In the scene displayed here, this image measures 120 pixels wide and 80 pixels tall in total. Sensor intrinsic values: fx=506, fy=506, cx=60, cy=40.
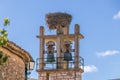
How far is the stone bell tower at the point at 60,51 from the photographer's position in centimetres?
2320

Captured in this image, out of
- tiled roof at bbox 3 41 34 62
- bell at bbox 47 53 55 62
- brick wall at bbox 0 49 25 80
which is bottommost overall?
brick wall at bbox 0 49 25 80

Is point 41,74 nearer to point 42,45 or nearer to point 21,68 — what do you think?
point 42,45

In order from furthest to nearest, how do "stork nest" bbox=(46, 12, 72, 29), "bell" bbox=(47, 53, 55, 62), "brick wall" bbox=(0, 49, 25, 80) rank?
1. "stork nest" bbox=(46, 12, 72, 29)
2. "bell" bbox=(47, 53, 55, 62)
3. "brick wall" bbox=(0, 49, 25, 80)

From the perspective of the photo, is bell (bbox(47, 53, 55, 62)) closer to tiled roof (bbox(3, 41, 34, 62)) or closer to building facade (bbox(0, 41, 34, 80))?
tiled roof (bbox(3, 41, 34, 62))

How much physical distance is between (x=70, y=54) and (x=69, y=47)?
17.3 inches

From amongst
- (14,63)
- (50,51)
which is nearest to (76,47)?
(50,51)

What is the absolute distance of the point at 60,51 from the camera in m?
23.9

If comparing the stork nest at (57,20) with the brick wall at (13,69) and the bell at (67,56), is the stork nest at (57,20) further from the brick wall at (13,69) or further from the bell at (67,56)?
the brick wall at (13,69)

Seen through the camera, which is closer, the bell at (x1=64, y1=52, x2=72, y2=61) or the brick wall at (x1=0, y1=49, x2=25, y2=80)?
the brick wall at (x1=0, y1=49, x2=25, y2=80)

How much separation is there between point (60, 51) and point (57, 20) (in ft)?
5.43

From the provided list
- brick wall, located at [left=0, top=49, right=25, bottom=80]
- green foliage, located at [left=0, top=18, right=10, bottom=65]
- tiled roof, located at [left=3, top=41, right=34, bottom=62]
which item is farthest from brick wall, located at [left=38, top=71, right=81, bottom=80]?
green foliage, located at [left=0, top=18, right=10, bottom=65]

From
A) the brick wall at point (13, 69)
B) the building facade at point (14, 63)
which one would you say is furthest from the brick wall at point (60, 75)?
the brick wall at point (13, 69)

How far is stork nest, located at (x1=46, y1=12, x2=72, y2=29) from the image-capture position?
960 inches

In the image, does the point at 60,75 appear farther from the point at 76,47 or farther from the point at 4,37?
the point at 4,37
